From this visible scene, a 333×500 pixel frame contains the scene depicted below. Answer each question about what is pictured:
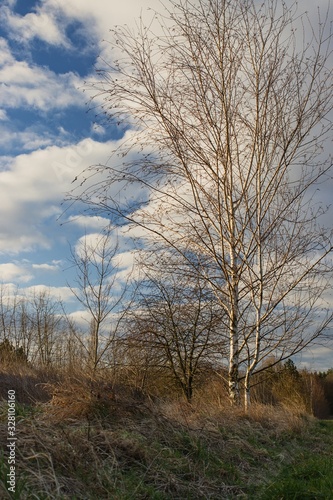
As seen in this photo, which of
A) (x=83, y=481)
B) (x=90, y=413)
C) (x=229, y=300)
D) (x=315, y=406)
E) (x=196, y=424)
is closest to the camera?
(x=83, y=481)

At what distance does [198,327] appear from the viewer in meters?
13.7

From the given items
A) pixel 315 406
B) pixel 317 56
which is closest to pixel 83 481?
pixel 317 56

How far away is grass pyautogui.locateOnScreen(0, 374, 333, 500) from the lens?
3.55 metres

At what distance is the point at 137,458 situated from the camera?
14.5 feet

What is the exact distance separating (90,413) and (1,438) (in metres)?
1.55

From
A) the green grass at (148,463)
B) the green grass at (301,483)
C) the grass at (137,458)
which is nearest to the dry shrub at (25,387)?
the grass at (137,458)

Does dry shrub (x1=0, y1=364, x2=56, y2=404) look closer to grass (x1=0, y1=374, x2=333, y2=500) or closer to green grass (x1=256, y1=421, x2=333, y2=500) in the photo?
grass (x1=0, y1=374, x2=333, y2=500)

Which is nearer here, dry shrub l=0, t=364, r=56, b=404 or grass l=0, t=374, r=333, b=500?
grass l=0, t=374, r=333, b=500

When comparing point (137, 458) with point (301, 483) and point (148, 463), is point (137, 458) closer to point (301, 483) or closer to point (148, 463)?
point (148, 463)

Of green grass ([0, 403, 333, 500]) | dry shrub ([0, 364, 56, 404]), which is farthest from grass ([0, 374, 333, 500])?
dry shrub ([0, 364, 56, 404])

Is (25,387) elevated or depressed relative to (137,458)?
elevated

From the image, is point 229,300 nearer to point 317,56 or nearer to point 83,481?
point 317,56

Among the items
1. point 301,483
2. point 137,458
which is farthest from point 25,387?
point 301,483

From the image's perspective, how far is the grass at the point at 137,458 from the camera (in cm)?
355
